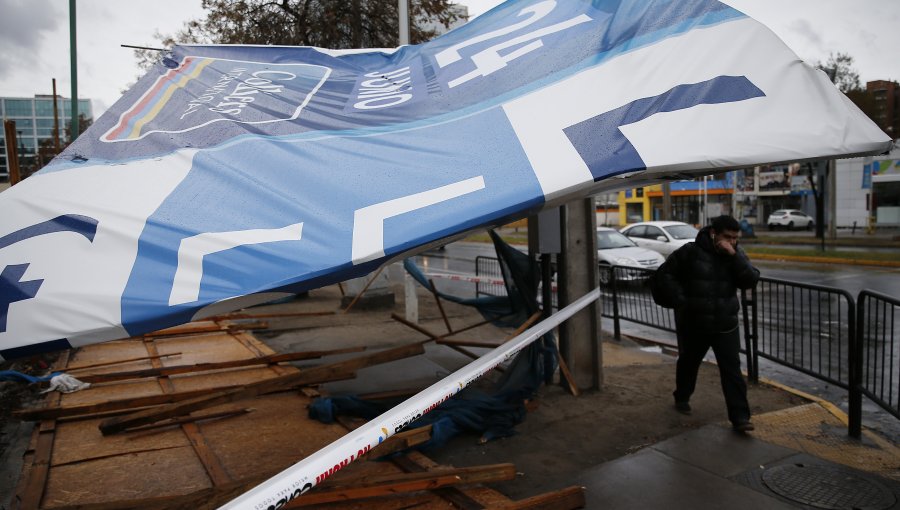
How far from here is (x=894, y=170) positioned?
137 ft

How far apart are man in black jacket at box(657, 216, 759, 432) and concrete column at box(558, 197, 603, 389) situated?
1341 mm

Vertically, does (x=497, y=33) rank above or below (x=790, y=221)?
above

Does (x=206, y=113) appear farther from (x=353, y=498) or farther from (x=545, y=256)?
(x=545, y=256)

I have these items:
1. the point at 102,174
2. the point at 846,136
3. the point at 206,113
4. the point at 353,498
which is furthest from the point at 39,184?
the point at 846,136

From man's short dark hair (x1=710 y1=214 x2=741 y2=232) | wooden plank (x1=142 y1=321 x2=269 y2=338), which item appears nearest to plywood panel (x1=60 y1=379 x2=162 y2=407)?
wooden plank (x1=142 y1=321 x2=269 y2=338)

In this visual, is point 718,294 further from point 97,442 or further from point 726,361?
point 97,442

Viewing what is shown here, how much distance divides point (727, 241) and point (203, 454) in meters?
4.74

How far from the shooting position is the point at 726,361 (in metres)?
5.35

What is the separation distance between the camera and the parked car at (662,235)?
19609 mm

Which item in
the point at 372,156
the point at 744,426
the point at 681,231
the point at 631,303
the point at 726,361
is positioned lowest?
the point at 744,426

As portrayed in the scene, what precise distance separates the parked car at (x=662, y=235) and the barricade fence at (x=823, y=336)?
6.96 metres

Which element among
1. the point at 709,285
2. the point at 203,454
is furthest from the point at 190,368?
the point at 709,285

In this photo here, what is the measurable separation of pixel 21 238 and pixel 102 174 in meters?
0.61

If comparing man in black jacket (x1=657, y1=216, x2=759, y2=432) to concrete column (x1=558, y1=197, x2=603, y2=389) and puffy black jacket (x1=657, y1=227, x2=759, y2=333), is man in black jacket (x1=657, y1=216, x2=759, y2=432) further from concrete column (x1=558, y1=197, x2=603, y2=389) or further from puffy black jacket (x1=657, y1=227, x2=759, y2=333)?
concrete column (x1=558, y1=197, x2=603, y2=389)
